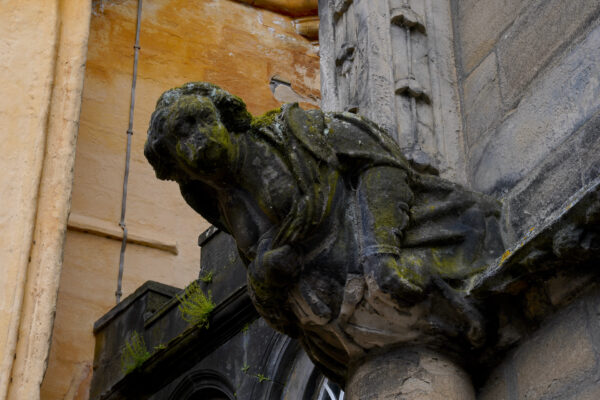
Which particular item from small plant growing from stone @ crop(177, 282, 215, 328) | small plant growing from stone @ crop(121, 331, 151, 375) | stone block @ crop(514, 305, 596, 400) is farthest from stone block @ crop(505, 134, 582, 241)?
small plant growing from stone @ crop(121, 331, 151, 375)

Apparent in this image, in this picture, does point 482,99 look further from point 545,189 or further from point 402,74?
point 545,189

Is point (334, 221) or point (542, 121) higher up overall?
point (542, 121)

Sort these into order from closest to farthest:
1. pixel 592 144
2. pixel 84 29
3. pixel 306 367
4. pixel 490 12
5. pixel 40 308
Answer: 1. pixel 592 144
2. pixel 490 12
3. pixel 40 308
4. pixel 306 367
5. pixel 84 29

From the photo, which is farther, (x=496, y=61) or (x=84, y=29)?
(x=84, y=29)

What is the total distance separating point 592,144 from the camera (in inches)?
145

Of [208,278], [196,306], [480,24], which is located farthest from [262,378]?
[480,24]

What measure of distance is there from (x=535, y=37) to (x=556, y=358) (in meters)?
1.15

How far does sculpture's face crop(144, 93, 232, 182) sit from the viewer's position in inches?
152

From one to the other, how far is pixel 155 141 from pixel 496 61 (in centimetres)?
122

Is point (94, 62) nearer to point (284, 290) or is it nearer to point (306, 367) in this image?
point (306, 367)

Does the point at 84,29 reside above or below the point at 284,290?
above

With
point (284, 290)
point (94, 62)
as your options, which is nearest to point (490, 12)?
point (284, 290)

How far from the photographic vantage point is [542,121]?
4020mm

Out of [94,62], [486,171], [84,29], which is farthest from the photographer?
[94,62]
